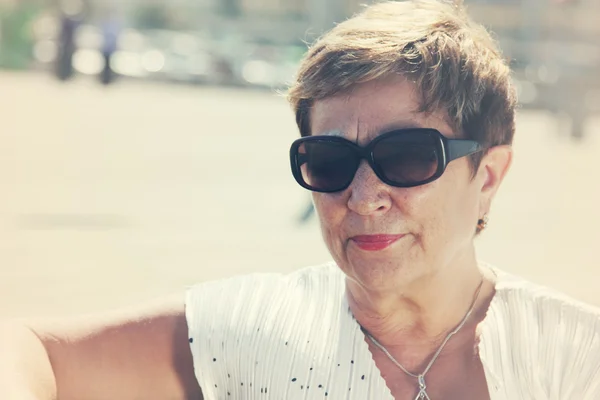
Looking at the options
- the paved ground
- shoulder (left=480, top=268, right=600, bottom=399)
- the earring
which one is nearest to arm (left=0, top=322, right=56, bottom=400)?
shoulder (left=480, top=268, right=600, bottom=399)

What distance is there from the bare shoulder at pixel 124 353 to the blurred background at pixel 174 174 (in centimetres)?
66

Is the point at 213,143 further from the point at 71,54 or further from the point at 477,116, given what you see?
the point at 477,116

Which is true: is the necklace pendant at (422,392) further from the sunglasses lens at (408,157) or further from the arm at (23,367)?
the arm at (23,367)

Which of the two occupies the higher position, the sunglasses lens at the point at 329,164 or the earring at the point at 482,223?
the sunglasses lens at the point at 329,164

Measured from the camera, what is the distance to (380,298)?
7.08ft

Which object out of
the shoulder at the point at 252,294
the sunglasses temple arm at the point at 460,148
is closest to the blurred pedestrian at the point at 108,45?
the shoulder at the point at 252,294

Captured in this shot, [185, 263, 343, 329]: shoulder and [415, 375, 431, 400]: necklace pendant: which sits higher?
[185, 263, 343, 329]: shoulder

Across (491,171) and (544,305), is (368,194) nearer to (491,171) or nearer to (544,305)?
(491,171)

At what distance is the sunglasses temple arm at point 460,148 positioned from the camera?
205 cm

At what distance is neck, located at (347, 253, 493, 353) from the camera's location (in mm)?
2178

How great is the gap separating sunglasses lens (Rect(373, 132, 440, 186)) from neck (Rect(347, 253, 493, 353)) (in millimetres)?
271

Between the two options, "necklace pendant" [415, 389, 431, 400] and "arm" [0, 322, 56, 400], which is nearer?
"arm" [0, 322, 56, 400]

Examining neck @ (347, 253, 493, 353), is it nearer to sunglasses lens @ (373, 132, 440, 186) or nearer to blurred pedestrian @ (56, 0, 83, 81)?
sunglasses lens @ (373, 132, 440, 186)

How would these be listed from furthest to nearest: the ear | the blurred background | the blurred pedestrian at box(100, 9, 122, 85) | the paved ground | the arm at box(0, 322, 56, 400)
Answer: the blurred pedestrian at box(100, 9, 122, 85)
the blurred background
the paved ground
the ear
the arm at box(0, 322, 56, 400)
